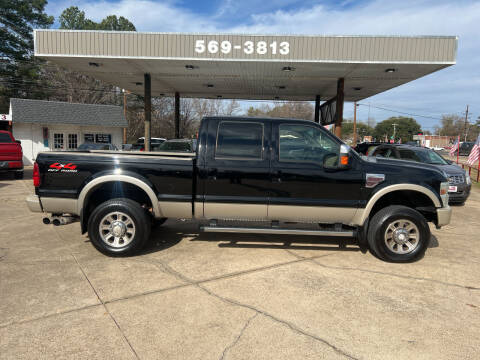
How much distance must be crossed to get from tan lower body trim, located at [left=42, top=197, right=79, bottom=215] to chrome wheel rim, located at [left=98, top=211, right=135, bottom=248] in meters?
0.48

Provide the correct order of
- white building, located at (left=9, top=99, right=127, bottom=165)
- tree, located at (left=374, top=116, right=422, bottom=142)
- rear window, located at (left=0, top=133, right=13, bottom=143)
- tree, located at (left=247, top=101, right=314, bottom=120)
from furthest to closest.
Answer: tree, located at (left=374, top=116, right=422, bottom=142)
tree, located at (left=247, top=101, right=314, bottom=120)
white building, located at (left=9, top=99, right=127, bottom=165)
rear window, located at (left=0, top=133, right=13, bottom=143)

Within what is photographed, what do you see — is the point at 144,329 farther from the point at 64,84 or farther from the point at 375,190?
the point at 64,84

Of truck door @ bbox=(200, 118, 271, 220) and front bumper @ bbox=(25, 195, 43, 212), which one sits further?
front bumper @ bbox=(25, 195, 43, 212)

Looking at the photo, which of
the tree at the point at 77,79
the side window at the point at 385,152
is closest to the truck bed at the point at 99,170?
the side window at the point at 385,152

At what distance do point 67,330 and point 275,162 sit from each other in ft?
10.3

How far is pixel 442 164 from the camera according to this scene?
9.64 m

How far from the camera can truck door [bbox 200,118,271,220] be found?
4.57m

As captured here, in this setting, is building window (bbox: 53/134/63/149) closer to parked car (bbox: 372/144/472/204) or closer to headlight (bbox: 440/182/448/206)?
parked car (bbox: 372/144/472/204)

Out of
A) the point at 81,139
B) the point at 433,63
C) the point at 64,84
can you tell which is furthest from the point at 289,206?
the point at 64,84

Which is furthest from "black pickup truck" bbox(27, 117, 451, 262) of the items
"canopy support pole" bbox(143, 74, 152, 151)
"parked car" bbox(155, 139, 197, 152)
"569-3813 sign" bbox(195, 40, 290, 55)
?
"canopy support pole" bbox(143, 74, 152, 151)

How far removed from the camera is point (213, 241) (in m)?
5.50

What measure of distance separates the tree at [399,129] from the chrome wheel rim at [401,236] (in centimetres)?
10943

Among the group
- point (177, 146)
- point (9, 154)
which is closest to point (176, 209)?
point (177, 146)

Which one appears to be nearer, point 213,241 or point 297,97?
point 213,241
